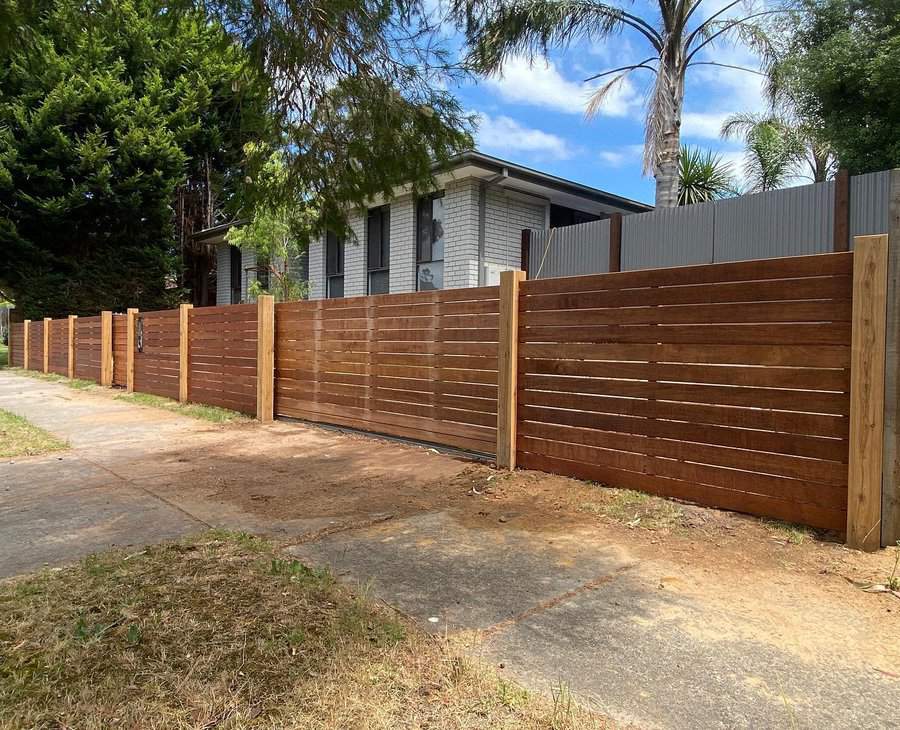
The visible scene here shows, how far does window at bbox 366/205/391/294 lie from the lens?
532 inches

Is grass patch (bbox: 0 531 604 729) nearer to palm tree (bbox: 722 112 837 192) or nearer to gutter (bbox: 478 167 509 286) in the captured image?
gutter (bbox: 478 167 509 286)

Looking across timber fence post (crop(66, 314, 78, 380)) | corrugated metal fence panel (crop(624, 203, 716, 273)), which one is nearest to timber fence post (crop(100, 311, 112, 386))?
timber fence post (crop(66, 314, 78, 380))

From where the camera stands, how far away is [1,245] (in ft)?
63.7

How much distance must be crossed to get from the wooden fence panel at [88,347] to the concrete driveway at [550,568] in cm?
901

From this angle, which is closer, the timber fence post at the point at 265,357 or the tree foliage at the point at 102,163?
the timber fence post at the point at 265,357

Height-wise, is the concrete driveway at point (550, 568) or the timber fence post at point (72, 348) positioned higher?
the timber fence post at point (72, 348)

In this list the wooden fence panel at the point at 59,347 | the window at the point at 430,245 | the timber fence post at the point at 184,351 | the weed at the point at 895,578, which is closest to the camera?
the weed at the point at 895,578

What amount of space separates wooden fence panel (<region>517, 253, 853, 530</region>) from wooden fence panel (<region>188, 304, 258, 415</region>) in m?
5.04

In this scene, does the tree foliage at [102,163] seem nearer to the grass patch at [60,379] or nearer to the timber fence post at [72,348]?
the grass patch at [60,379]

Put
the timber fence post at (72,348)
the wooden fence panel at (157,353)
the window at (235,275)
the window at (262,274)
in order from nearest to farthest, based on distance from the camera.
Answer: the wooden fence panel at (157,353), the timber fence post at (72,348), the window at (262,274), the window at (235,275)

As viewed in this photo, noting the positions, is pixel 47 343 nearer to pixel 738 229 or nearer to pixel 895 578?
pixel 738 229

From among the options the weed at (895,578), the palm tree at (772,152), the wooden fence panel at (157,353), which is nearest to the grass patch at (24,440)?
the wooden fence panel at (157,353)

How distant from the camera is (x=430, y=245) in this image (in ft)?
41.5

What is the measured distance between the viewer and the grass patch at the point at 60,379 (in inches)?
555
